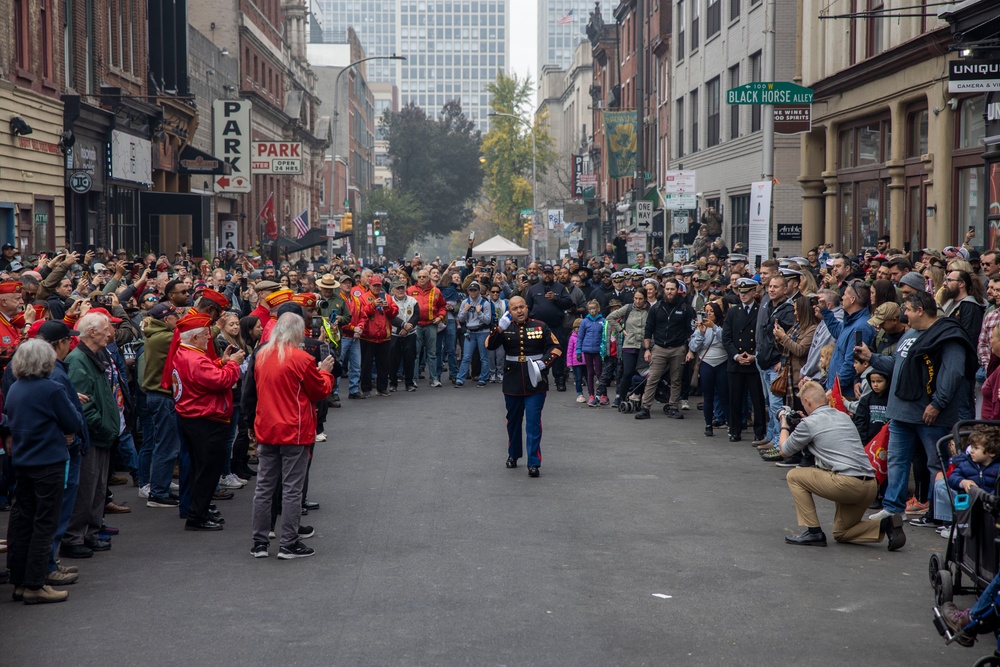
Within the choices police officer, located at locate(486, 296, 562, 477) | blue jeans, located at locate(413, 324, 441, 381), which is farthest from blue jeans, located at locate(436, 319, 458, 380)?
police officer, located at locate(486, 296, 562, 477)

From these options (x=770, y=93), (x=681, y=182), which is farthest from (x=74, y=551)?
(x=681, y=182)

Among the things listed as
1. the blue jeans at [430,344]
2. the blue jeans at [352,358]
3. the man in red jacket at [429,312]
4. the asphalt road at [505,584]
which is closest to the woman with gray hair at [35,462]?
the asphalt road at [505,584]

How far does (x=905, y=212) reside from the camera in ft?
77.2

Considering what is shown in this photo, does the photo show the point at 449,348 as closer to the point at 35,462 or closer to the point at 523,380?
the point at 523,380

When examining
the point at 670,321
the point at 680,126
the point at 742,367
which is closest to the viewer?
the point at 742,367

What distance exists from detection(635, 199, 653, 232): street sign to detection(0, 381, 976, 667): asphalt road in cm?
1800

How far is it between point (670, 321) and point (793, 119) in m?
6.20

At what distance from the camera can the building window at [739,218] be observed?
3470 cm

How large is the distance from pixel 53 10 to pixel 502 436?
1597 centimetres

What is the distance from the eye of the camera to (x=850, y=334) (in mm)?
11758

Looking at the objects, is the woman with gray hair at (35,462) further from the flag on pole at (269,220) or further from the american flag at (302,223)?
the american flag at (302,223)

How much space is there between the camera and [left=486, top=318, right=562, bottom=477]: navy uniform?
12.5m

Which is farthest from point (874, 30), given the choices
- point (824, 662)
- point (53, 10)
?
point (824, 662)

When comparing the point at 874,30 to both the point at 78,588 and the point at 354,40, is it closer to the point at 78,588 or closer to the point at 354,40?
the point at 78,588
